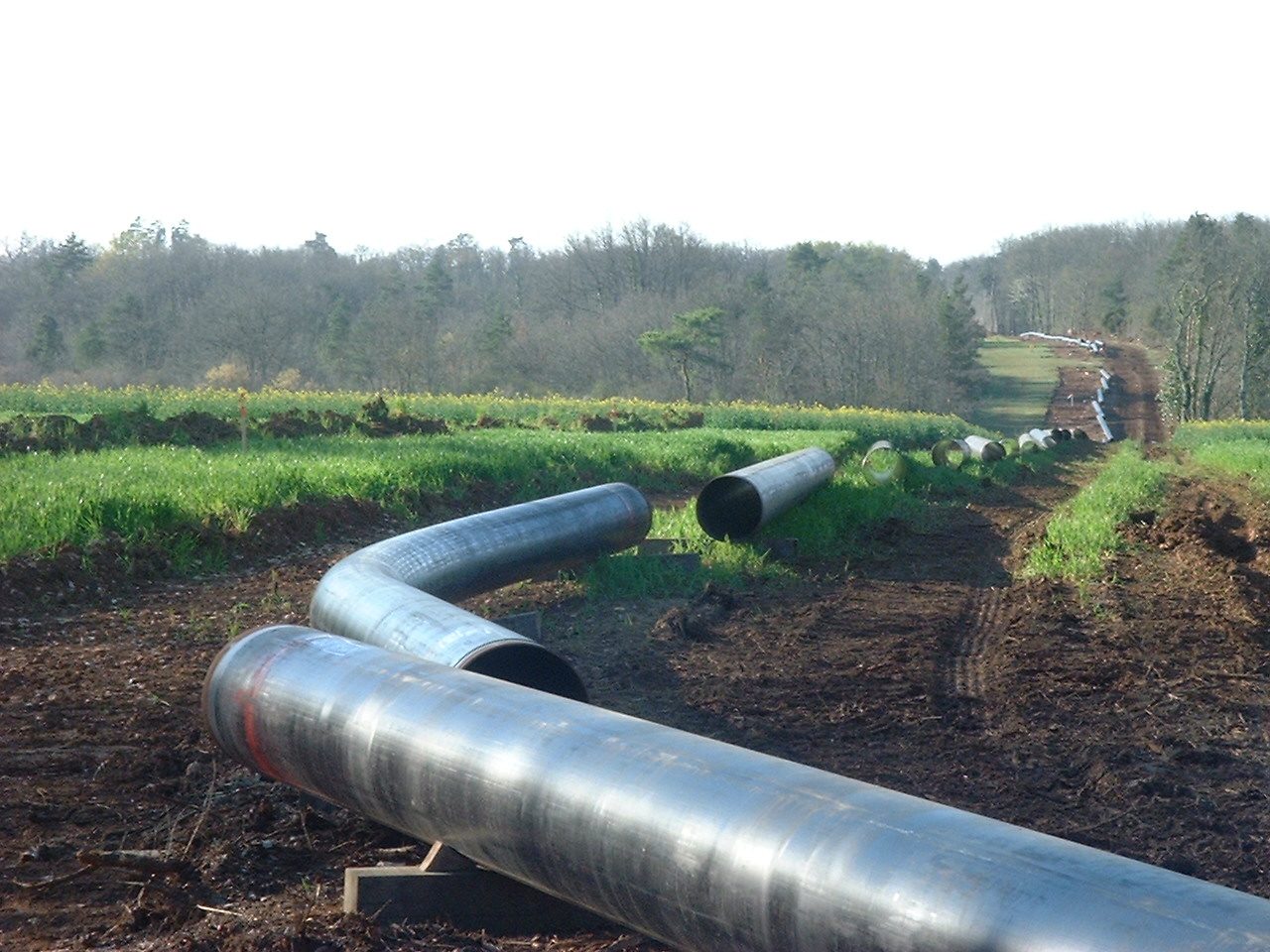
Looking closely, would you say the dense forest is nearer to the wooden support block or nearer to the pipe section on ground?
the pipe section on ground

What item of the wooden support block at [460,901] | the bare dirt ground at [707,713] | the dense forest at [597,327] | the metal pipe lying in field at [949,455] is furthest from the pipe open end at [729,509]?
the dense forest at [597,327]

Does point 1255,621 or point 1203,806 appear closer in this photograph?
point 1203,806

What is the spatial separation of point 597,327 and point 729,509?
171 feet

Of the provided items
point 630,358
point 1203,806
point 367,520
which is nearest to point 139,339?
point 630,358

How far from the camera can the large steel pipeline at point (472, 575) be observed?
4875mm

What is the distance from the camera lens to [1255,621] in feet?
25.5

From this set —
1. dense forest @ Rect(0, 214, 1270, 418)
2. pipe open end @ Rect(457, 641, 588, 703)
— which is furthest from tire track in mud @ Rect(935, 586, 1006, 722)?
dense forest @ Rect(0, 214, 1270, 418)

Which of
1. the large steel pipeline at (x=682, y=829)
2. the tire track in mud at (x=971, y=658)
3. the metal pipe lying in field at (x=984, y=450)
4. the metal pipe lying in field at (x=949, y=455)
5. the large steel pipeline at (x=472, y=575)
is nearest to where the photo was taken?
the large steel pipeline at (x=682, y=829)

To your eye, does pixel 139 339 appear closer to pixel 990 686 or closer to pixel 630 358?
pixel 630 358

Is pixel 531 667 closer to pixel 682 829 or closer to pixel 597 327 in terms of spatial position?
pixel 682 829

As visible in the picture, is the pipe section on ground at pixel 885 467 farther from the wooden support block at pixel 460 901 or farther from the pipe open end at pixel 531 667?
the wooden support block at pixel 460 901

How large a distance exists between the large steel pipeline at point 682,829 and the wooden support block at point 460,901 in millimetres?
135

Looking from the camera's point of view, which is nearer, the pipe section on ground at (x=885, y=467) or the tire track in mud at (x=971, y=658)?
the tire track in mud at (x=971, y=658)

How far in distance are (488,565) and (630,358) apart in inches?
2079
